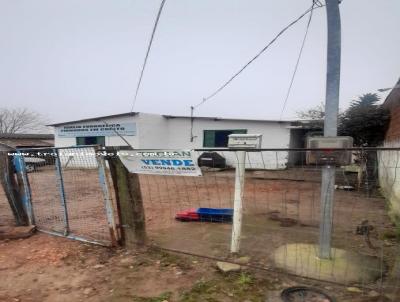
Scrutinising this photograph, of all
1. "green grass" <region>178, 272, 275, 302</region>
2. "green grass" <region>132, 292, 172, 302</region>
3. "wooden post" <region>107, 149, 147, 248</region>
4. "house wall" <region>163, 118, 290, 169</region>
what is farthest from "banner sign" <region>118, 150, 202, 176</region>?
"house wall" <region>163, 118, 290, 169</region>

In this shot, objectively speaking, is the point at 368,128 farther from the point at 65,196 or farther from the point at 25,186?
the point at 25,186

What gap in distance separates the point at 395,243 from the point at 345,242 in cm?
69

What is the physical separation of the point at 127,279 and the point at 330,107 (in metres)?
3.06

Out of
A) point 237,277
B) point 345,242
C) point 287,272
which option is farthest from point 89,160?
point 345,242

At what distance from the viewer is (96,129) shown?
72.6 feet

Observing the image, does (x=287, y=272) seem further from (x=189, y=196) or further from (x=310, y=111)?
(x=310, y=111)

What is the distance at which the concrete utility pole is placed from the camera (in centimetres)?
386

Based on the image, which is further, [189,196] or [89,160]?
[189,196]

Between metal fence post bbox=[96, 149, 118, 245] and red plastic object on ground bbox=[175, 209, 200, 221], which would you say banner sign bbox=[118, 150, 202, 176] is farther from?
red plastic object on ground bbox=[175, 209, 200, 221]

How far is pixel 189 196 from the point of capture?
963 cm

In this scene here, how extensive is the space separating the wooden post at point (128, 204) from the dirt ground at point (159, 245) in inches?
11.1

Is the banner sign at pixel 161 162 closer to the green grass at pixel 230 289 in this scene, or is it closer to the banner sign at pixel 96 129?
the green grass at pixel 230 289

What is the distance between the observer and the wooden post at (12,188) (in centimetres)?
577

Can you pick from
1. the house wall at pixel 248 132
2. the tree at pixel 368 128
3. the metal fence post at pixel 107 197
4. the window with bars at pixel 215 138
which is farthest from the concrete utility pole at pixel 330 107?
the window with bars at pixel 215 138
